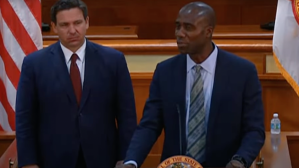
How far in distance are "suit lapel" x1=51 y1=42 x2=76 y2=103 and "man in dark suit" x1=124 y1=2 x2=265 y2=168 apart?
531mm

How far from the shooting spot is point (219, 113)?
2.55m

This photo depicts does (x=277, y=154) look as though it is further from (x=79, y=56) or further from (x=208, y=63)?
(x=79, y=56)

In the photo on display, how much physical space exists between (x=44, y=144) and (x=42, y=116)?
140mm

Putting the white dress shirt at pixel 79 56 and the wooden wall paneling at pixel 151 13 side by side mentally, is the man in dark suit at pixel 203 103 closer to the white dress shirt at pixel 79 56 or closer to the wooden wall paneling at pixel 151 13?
the white dress shirt at pixel 79 56

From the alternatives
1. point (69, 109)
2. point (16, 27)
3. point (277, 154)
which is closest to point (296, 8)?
point (277, 154)

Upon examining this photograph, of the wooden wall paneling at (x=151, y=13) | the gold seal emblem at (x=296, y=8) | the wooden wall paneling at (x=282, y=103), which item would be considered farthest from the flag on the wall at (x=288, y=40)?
the wooden wall paneling at (x=151, y=13)

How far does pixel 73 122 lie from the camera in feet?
9.93

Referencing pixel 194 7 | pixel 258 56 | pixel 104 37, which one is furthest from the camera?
pixel 104 37

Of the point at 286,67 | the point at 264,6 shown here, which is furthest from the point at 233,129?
the point at 264,6

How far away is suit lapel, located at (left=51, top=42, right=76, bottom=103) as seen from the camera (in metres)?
3.00

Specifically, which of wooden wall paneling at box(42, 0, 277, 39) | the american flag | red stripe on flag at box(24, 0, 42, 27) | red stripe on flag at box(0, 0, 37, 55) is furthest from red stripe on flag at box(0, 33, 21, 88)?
wooden wall paneling at box(42, 0, 277, 39)

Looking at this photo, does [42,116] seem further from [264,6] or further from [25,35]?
[264,6]

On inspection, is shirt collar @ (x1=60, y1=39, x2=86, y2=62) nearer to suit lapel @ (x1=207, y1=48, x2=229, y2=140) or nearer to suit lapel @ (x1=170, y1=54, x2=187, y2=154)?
suit lapel @ (x1=170, y1=54, x2=187, y2=154)

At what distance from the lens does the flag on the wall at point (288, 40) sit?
3.62 meters
